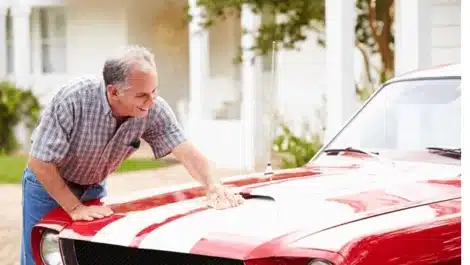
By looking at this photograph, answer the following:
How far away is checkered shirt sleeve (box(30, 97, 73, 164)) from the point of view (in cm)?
443

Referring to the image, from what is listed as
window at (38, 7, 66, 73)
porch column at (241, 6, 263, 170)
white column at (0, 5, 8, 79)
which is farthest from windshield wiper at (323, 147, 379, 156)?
window at (38, 7, 66, 73)

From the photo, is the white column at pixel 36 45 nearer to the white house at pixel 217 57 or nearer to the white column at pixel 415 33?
the white house at pixel 217 57

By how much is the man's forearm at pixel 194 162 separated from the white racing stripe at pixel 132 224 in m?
0.45

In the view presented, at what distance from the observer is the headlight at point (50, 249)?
4.30 metres

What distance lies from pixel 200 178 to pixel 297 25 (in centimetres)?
871

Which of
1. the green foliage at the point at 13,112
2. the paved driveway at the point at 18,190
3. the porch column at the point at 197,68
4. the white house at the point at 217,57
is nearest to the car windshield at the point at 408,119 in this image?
the white house at the point at 217,57

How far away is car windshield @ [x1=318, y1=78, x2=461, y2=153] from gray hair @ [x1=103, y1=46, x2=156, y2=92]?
4.21ft

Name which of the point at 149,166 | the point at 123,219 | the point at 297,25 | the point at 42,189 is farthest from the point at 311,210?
the point at 149,166

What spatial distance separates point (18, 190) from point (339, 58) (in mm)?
5782

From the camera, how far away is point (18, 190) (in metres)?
14.4

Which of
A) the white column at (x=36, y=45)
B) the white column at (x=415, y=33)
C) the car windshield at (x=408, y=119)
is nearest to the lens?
the car windshield at (x=408, y=119)


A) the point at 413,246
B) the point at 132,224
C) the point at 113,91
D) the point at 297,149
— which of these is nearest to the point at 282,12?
the point at 297,149

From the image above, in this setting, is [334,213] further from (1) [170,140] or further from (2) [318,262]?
(1) [170,140]

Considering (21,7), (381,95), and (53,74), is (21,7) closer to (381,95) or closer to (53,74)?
(53,74)
